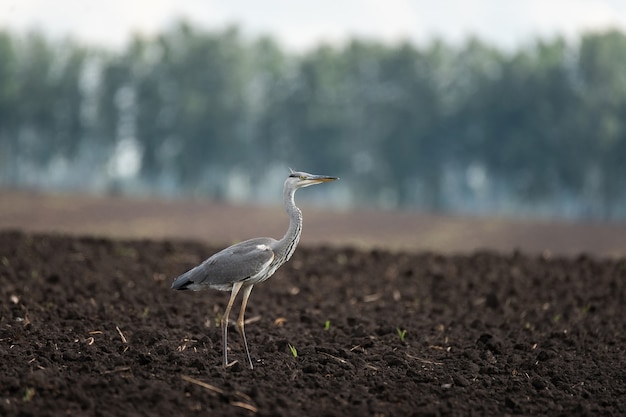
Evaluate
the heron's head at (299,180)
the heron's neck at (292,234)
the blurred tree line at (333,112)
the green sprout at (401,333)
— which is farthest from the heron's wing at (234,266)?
the blurred tree line at (333,112)

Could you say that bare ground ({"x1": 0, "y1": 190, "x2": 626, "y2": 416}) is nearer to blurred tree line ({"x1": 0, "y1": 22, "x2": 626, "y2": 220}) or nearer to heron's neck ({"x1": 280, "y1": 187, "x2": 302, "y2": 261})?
heron's neck ({"x1": 280, "y1": 187, "x2": 302, "y2": 261})

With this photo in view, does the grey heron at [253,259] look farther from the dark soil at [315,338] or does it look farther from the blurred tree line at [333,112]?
the blurred tree line at [333,112]

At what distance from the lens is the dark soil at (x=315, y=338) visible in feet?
24.4

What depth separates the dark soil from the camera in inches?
293

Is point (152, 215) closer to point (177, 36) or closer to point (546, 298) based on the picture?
point (177, 36)

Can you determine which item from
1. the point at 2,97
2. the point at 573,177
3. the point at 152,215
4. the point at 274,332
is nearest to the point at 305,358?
the point at 274,332

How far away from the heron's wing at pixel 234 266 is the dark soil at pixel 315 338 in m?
0.81

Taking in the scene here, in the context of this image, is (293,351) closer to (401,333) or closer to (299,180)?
(299,180)

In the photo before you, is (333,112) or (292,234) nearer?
(292,234)

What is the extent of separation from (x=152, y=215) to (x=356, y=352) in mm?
40066

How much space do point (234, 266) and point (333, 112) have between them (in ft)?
201

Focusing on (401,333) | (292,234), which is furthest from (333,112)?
(292,234)

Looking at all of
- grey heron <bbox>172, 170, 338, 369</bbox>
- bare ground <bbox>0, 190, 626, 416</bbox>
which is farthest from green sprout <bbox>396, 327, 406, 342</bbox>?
grey heron <bbox>172, 170, 338, 369</bbox>

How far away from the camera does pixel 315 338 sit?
10477 millimetres
